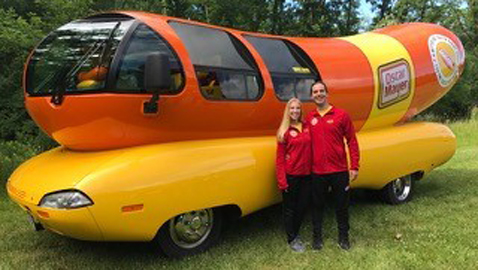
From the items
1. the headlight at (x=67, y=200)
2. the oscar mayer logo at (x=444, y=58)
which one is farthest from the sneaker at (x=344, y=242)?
the oscar mayer logo at (x=444, y=58)

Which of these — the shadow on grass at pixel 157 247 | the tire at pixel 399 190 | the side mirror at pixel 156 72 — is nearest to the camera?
the side mirror at pixel 156 72

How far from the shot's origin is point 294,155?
5547mm

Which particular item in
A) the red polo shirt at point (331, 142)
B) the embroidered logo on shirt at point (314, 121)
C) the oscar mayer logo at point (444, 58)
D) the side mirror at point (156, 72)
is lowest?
the red polo shirt at point (331, 142)

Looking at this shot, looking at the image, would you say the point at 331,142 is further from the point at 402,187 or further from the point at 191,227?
the point at 402,187

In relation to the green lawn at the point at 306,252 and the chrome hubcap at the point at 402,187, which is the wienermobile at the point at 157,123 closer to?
the green lawn at the point at 306,252

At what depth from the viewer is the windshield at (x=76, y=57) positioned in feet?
16.4

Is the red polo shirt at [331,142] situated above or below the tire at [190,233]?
above

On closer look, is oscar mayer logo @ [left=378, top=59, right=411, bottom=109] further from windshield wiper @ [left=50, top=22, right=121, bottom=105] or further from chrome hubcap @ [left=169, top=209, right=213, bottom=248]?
windshield wiper @ [left=50, top=22, right=121, bottom=105]

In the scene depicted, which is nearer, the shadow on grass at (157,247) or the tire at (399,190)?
the shadow on grass at (157,247)

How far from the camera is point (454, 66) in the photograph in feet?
28.5

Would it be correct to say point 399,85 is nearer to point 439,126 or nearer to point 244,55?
point 439,126

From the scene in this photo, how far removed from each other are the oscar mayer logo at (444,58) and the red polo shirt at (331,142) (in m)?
3.38

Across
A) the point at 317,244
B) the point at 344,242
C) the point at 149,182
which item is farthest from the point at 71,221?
the point at 344,242

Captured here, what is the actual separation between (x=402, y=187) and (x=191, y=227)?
148 inches
